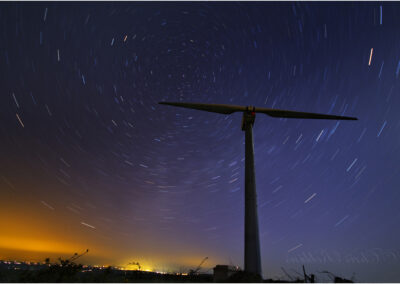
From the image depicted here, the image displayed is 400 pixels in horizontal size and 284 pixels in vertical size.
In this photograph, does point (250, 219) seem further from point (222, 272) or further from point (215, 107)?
point (215, 107)

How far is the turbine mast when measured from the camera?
22125mm

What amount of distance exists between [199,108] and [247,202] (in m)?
14.9

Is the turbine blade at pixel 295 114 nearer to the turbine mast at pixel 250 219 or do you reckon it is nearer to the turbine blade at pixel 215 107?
the turbine blade at pixel 215 107

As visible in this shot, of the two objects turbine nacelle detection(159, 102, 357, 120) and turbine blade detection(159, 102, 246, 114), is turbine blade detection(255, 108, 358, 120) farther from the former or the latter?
turbine blade detection(159, 102, 246, 114)

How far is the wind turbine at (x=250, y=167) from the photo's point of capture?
2241 cm

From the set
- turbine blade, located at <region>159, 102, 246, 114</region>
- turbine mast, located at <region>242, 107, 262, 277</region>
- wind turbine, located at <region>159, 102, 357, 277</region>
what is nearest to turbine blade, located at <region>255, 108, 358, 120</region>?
wind turbine, located at <region>159, 102, 357, 277</region>

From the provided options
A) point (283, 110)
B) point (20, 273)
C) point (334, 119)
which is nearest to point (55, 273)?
point (20, 273)

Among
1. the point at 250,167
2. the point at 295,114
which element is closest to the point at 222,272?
the point at 250,167

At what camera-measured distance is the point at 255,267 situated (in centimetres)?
2184

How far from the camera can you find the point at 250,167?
90.2ft

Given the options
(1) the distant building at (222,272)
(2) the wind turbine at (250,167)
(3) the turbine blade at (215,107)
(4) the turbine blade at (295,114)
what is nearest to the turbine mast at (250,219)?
(2) the wind turbine at (250,167)

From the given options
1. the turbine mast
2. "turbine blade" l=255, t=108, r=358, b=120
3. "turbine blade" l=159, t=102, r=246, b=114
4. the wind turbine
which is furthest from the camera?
"turbine blade" l=255, t=108, r=358, b=120

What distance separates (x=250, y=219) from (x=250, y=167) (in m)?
5.65

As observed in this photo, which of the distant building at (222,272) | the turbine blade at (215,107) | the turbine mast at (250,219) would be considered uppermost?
the turbine blade at (215,107)
